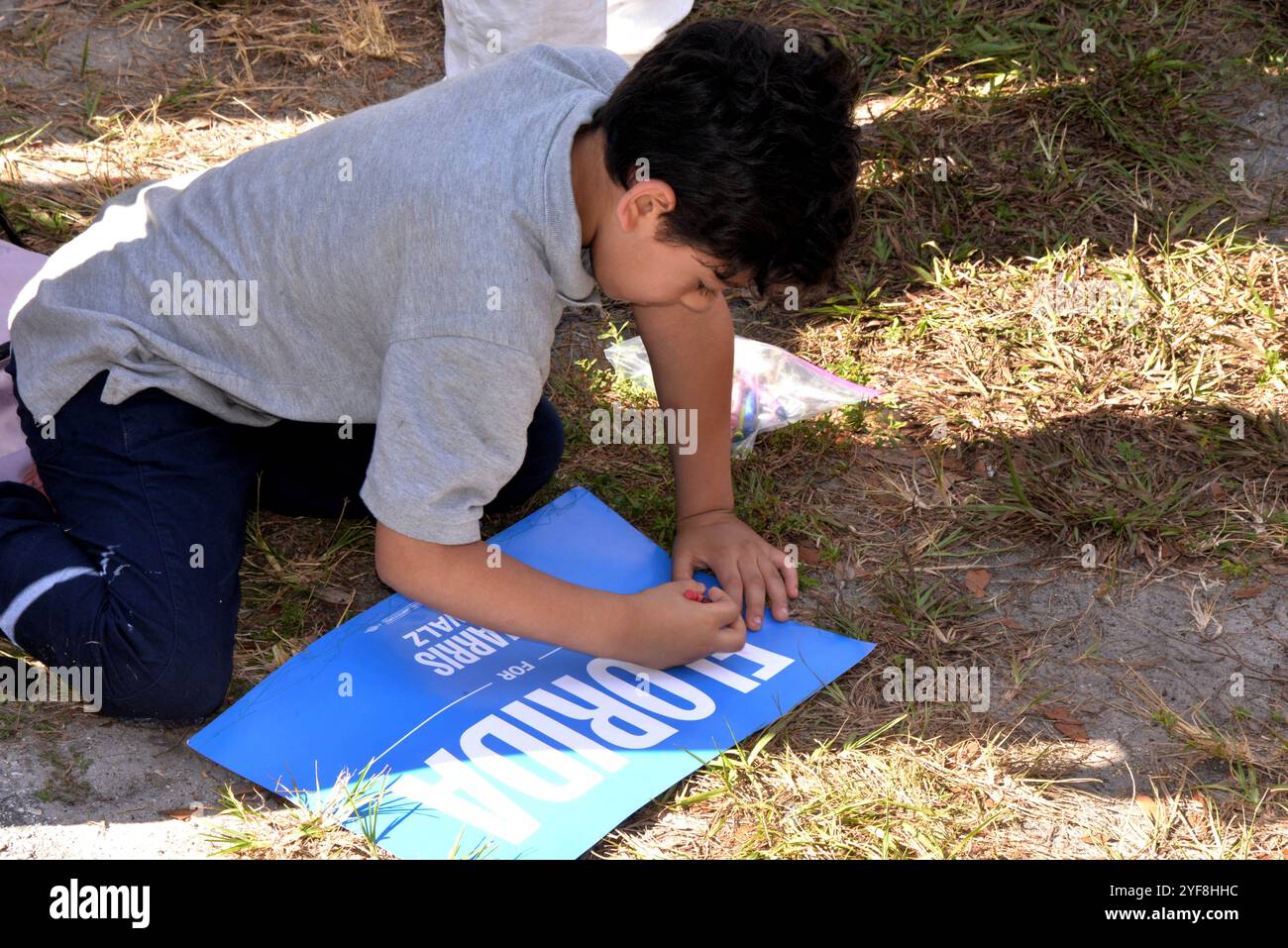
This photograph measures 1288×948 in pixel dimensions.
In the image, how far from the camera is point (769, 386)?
7.27 feet

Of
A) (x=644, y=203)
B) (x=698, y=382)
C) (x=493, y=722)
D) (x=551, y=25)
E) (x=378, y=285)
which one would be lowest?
(x=493, y=722)

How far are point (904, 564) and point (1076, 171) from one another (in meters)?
1.14

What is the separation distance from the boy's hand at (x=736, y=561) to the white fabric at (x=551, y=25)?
103 centimetres

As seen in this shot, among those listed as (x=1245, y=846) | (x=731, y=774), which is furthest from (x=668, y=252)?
(x=1245, y=846)

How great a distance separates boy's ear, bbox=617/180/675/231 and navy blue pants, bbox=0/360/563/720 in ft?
2.23

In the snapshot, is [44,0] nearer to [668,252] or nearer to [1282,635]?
[668,252]

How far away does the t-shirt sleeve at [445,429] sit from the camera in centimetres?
134

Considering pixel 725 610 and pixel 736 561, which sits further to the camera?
Result: pixel 736 561

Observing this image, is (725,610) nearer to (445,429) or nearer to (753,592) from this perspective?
(753,592)

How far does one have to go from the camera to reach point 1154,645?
1749 mm

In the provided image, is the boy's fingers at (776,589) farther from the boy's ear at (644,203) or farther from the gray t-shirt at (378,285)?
the boy's ear at (644,203)

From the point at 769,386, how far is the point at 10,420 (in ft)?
3.89

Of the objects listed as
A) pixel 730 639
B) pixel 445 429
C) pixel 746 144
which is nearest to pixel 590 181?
pixel 746 144

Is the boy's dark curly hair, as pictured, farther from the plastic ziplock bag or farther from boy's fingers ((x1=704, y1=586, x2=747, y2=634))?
the plastic ziplock bag
